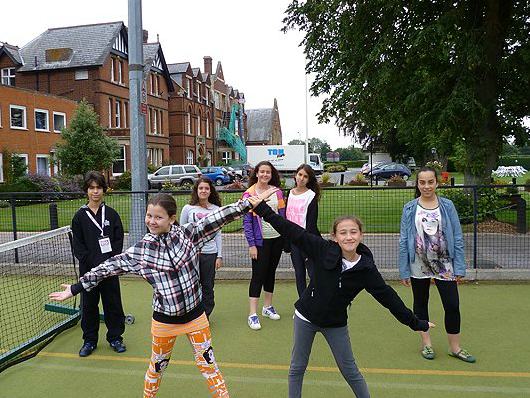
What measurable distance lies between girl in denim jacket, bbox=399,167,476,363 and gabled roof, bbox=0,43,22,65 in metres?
37.8

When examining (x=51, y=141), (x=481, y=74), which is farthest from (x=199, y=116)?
(x=481, y=74)

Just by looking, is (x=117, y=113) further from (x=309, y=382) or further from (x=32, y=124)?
(x=309, y=382)

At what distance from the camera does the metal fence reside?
812 cm

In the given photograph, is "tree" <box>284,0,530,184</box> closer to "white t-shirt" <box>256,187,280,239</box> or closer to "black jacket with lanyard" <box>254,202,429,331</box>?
"white t-shirt" <box>256,187,280,239</box>

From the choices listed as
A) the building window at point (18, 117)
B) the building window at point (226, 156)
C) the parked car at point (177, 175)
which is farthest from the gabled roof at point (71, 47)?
the building window at point (226, 156)

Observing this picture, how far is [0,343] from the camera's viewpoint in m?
5.03

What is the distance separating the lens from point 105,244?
4.70 metres

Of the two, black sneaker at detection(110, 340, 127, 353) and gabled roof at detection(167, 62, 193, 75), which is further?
gabled roof at detection(167, 62, 193, 75)

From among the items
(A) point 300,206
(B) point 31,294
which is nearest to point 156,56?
(B) point 31,294

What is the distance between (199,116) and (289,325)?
47713 millimetres

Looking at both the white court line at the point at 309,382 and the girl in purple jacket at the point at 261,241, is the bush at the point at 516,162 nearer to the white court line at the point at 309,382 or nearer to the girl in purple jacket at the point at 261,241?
the girl in purple jacket at the point at 261,241

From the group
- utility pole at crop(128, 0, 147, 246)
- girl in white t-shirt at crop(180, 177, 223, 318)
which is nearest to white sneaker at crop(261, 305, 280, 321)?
girl in white t-shirt at crop(180, 177, 223, 318)

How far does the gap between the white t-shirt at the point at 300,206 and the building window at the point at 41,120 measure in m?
28.0

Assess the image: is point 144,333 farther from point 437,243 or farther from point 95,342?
point 437,243
